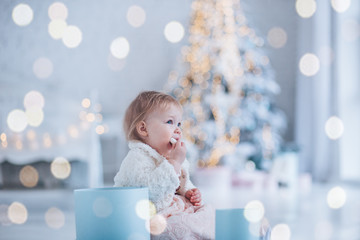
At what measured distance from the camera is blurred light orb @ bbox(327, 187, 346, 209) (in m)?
2.13

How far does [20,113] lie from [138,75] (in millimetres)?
1616

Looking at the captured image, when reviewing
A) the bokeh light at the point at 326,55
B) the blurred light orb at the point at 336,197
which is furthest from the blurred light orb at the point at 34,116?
the bokeh light at the point at 326,55

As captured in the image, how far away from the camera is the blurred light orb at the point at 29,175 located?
2.66 m

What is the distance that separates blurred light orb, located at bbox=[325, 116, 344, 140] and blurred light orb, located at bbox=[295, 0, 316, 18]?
39.6 inches

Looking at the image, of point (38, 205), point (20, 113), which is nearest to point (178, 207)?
point (38, 205)

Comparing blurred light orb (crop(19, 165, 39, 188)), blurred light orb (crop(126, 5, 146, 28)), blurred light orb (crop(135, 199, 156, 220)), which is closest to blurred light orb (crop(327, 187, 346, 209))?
blurred light orb (crop(135, 199, 156, 220))

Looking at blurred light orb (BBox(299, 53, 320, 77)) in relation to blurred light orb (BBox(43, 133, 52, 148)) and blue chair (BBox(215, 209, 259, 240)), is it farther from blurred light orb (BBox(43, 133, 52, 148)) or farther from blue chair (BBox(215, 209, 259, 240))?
blue chair (BBox(215, 209, 259, 240))

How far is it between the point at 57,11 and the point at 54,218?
1.77 meters

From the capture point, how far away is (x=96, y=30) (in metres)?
3.43

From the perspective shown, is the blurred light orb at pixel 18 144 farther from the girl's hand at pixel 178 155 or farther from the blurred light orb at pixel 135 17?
the blurred light orb at pixel 135 17

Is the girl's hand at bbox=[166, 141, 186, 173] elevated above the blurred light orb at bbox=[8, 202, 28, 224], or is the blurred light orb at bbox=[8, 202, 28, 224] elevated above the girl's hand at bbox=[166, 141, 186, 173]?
the girl's hand at bbox=[166, 141, 186, 173]

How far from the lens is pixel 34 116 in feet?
7.84

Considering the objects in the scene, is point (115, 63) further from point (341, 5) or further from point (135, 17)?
point (341, 5)

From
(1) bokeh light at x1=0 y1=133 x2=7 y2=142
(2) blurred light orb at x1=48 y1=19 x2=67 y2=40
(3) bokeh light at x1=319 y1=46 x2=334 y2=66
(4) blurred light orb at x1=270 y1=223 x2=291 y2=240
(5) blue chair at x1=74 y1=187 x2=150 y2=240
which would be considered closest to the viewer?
(5) blue chair at x1=74 y1=187 x2=150 y2=240
